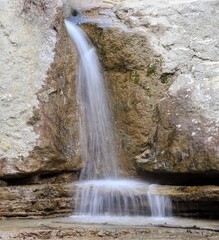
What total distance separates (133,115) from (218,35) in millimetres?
1169

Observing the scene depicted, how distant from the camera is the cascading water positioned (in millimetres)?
4434

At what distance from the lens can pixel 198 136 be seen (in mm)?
4523

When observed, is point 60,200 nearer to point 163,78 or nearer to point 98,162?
point 98,162

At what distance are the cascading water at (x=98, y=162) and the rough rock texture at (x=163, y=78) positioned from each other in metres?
0.11

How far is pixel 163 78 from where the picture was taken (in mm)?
5367

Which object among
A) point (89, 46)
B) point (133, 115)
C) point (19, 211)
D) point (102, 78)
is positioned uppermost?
point (89, 46)

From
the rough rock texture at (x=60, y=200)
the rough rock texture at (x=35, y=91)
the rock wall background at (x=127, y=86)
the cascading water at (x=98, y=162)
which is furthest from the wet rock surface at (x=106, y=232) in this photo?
the rough rock texture at (x=35, y=91)

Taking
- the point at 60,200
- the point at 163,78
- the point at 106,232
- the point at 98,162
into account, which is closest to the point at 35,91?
the point at 98,162

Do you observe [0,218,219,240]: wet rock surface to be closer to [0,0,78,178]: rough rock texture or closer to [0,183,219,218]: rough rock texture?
[0,183,219,218]: rough rock texture

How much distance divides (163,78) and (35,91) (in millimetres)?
1223

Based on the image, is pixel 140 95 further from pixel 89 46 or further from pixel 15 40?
pixel 15 40

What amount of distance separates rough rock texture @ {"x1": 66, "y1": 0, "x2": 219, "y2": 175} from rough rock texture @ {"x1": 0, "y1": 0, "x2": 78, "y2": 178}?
0.48 meters

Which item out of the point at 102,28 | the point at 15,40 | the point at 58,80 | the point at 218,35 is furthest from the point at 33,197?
the point at 218,35

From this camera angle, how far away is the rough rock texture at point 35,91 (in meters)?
4.75
